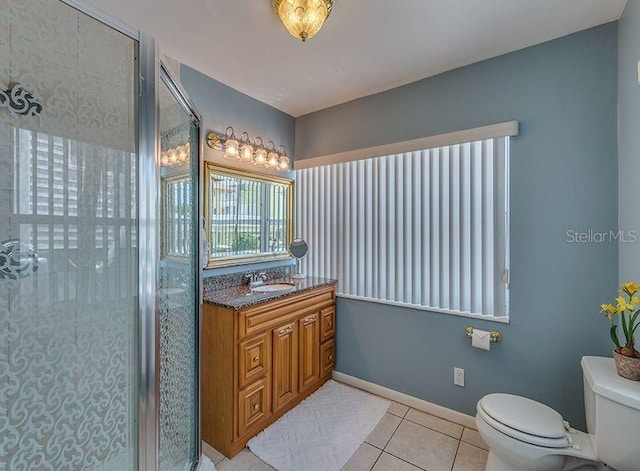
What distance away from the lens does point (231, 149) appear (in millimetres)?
2254

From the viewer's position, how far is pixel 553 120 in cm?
168

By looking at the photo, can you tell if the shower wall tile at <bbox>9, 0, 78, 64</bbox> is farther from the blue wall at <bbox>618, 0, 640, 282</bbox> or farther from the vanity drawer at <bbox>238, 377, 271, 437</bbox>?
the blue wall at <bbox>618, 0, 640, 282</bbox>

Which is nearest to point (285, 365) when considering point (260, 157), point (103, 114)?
point (260, 157)

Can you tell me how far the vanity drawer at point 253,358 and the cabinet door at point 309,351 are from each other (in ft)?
1.22

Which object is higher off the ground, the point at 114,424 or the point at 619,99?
the point at 619,99

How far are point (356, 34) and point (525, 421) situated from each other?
7.30 ft

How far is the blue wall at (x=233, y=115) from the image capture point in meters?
2.07

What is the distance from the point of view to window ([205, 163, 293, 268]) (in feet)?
7.12

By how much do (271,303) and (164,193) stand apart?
3.36ft

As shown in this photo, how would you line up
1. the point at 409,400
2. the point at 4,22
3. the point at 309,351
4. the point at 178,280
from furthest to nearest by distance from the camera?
the point at 309,351
the point at 409,400
the point at 178,280
the point at 4,22

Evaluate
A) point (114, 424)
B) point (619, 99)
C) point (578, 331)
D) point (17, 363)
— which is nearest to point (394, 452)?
point (578, 331)

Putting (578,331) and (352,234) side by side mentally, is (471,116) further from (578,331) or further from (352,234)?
(578,331)

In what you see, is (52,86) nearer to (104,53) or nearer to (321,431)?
(104,53)

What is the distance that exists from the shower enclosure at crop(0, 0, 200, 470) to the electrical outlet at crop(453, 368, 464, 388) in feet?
6.05
